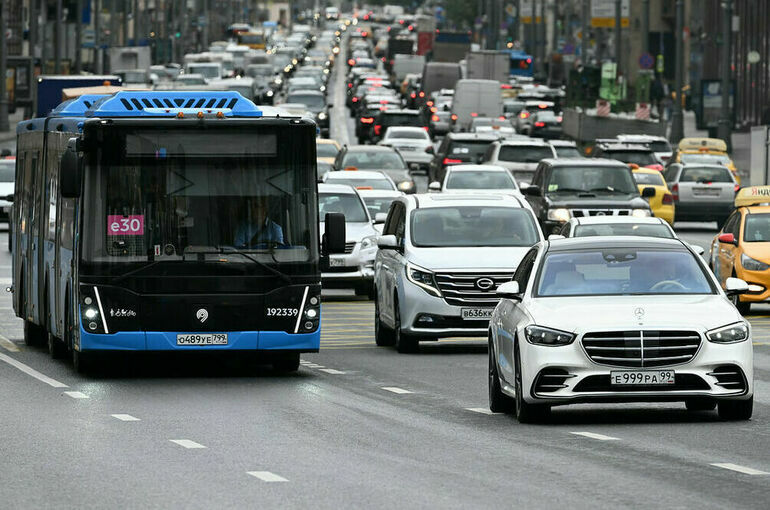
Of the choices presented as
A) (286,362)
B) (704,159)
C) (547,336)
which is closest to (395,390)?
(286,362)

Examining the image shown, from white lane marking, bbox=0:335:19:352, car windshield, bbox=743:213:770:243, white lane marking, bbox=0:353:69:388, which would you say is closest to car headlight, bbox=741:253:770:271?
car windshield, bbox=743:213:770:243

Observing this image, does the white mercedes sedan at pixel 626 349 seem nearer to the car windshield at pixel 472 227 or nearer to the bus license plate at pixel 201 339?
the bus license plate at pixel 201 339

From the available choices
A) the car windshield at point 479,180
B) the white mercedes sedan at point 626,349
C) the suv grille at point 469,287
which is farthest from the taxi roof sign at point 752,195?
the white mercedes sedan at point 626,349

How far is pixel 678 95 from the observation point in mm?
75812

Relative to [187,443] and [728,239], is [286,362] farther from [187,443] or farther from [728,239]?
[728,239]

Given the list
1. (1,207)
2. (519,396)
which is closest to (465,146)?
(1,207)

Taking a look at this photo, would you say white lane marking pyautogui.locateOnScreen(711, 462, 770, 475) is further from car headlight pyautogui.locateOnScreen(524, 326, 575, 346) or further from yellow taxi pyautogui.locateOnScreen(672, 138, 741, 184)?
yellow taxi pyautogui.locateOnScreen(672, 138, 741, 184)

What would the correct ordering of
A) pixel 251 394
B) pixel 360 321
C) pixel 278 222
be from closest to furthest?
pixel 251 394, pixel 278 222, pixel 360 321

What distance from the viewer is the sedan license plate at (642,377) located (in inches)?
559

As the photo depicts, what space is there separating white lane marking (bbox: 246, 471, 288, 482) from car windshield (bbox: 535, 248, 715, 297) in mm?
3711

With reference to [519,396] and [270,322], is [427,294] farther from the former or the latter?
[519,396]

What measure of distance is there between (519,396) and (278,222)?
4.60m

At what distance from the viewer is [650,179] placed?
46.9 metres

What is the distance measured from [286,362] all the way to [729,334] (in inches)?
250
